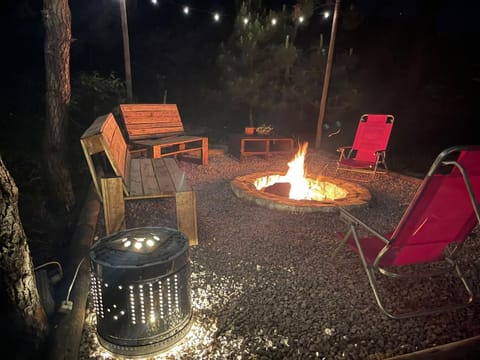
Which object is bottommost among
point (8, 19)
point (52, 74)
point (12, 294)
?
point (12, 294)

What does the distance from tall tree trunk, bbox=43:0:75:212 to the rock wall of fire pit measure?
2.72m

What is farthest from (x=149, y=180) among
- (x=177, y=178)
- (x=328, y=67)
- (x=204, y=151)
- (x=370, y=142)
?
(x=328, y=67)

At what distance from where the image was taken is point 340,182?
509 cm

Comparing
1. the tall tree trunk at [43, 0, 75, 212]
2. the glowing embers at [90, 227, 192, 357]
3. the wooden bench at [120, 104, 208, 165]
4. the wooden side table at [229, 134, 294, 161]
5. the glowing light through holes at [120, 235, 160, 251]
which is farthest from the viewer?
the wooden side table at [229, 134, 294, 161]

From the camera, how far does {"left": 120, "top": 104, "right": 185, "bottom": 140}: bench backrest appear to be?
6.26 metres

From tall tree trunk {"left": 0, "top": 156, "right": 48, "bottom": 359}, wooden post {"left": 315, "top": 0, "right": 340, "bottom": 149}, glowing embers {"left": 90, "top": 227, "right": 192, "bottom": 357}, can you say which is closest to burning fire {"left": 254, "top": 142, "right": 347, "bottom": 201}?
glowing embers {"left": 90, "top": 227, "right": 192, "bottom": 357}

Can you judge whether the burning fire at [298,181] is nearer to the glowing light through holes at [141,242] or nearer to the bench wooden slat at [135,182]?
the bench wooden slat at [135,182]

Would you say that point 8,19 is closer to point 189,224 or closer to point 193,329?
point 189,224

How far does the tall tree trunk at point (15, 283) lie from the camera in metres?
1.62

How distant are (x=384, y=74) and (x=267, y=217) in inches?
472

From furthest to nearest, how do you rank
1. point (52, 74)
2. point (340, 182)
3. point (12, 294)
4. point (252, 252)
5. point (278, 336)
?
point (340, 182) → point (52, 74) → point (252, 252) → point (278, 336) → point (12, 294)

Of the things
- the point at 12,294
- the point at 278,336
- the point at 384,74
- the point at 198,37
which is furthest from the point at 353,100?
the point at 12,294

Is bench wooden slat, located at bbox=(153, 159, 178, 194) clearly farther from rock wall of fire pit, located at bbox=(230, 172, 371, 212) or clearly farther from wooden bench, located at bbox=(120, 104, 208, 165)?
wooden bench, located at bbox=(120, 104, 208, 165)

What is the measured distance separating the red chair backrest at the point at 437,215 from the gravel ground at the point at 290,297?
447 millimetres
